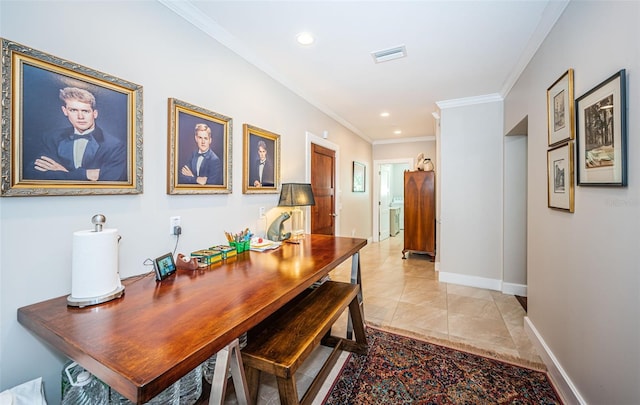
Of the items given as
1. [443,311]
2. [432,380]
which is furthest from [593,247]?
[443,311]

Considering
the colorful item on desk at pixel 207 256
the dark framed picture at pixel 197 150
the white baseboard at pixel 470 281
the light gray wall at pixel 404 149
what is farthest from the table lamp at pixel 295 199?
the light gray wall at pixel 404 149

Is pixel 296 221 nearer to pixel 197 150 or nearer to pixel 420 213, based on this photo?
pixel 197 150

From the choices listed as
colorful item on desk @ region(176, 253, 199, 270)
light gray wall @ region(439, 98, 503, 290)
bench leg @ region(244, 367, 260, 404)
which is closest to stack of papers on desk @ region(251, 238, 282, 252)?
colorful item on desk @ region(176, 253, 199, 270)

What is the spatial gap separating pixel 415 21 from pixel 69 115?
2.18 m

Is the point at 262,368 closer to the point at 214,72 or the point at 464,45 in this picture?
the point at 214,72

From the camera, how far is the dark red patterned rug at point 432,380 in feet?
5.43

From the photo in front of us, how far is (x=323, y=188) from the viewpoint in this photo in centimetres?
404

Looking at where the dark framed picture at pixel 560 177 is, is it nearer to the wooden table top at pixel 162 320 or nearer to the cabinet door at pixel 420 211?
the wooden table top at pixel 162 320

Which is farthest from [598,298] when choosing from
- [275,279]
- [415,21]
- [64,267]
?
[64,267]

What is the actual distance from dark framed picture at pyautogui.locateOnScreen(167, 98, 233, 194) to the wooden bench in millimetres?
1033

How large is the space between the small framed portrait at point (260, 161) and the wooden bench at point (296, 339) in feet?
3.59

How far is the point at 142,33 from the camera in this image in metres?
1.57

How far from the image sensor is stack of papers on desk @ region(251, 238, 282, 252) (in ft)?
6.93

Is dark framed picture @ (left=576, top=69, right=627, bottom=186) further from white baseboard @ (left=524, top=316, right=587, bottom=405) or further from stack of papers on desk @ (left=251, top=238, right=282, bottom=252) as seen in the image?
stack of papers on desk @ (left=251, top=238, right=282, bottom=252)
